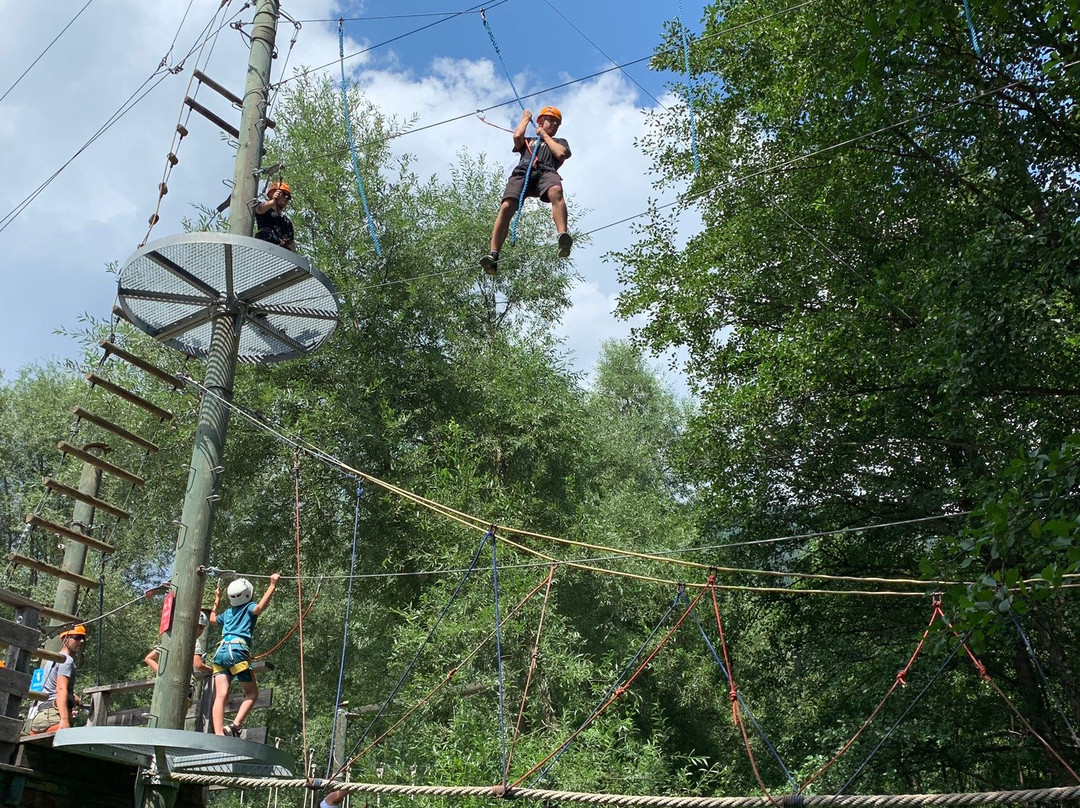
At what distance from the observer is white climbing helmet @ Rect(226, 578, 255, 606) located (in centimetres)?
625

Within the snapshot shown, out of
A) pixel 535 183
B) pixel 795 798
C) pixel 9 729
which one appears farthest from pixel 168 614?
pixel 795 798

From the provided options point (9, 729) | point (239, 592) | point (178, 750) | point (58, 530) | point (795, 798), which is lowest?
point (795, 798)

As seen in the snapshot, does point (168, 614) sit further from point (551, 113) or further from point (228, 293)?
point (551, 113)

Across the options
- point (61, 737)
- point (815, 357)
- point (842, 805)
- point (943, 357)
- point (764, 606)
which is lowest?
→ point (842, 805)

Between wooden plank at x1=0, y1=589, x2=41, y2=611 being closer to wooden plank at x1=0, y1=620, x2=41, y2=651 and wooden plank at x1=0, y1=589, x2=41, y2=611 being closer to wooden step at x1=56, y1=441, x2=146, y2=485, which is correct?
wooden plank at x1=0, y1=620, x2=41, y2=651

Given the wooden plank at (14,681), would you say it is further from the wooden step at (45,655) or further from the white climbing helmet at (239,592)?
the white climbing helmet at (239,592)

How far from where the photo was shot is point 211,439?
22.1 feet

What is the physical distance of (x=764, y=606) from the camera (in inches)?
492

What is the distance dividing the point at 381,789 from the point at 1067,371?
7473mm

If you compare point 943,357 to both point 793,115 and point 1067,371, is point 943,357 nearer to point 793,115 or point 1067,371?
point 1067,371

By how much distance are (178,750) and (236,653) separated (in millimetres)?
650

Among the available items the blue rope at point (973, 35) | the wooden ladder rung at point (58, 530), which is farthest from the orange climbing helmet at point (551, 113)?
the wooden ladder rung at point (58, 530)

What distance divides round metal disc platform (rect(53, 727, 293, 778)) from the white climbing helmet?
89 cm

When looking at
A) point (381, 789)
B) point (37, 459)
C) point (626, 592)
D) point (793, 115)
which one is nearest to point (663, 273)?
point (793, 115)
